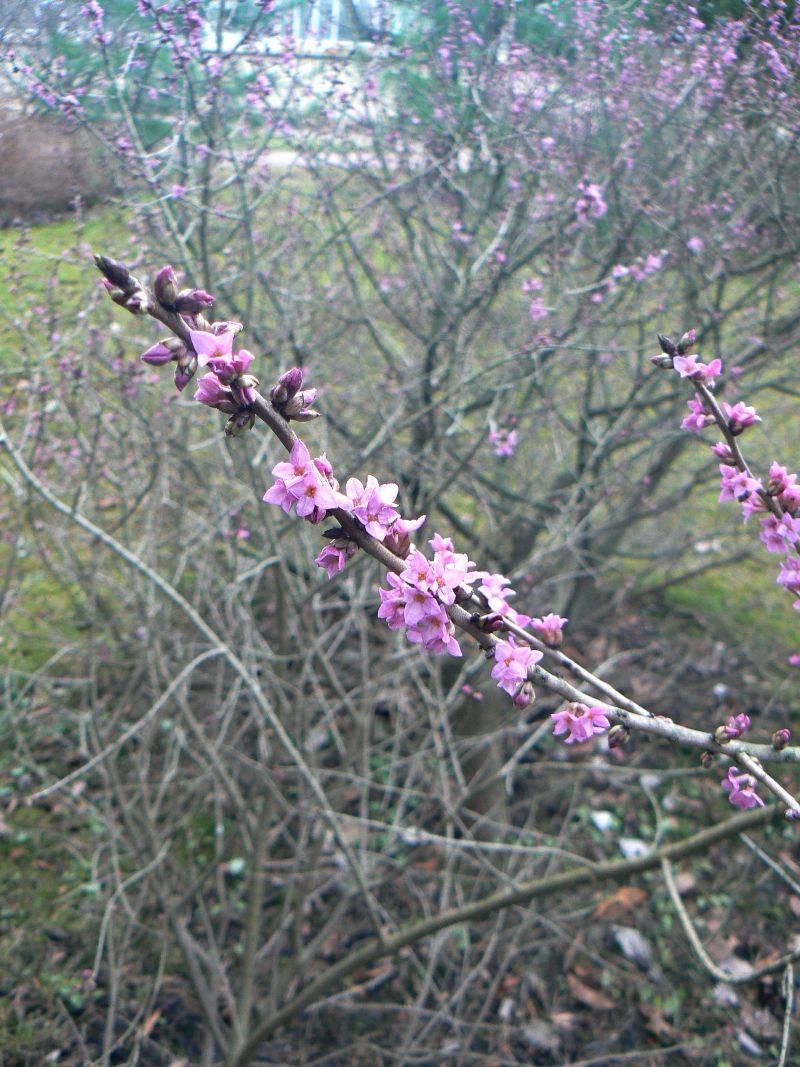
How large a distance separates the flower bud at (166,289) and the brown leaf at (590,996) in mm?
3697

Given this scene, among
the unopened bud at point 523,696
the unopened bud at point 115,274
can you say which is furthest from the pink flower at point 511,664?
the unopened bud at point 115,274

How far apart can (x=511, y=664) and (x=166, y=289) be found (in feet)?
2.18

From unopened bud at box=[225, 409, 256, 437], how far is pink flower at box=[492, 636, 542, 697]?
0.46 meters

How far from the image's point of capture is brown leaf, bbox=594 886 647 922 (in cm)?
411

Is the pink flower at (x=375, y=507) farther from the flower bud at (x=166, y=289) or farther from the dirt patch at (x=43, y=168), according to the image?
the dirt patch at (x=43, y=168)

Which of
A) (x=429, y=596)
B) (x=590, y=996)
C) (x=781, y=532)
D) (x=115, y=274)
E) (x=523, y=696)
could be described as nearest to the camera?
(x=115, y=274)

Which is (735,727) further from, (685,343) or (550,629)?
(685,343)

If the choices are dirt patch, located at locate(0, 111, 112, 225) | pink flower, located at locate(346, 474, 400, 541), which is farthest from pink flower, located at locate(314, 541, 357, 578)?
dirt patch, located at locate(0, 111, 112, 225)

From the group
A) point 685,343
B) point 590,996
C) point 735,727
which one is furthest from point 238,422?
point 590,996

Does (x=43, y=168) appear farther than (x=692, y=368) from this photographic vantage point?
Yes

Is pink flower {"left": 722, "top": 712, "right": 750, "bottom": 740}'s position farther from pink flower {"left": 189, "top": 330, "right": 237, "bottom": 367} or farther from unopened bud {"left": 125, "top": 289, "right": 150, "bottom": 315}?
unopened bud {"left": 125, "top": 289, "right": 150, "bottom": 315}

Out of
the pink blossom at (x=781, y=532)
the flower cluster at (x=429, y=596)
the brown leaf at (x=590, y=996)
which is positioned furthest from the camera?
the brown leaf at (x=590, y=996)

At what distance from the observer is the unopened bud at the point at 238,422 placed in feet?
3.45

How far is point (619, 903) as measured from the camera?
13.6 feet
